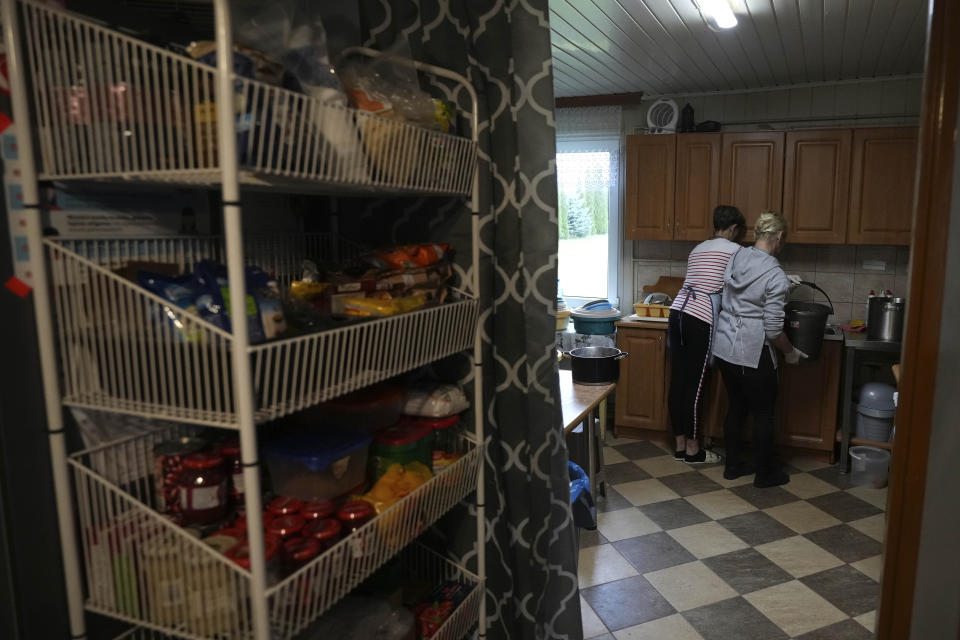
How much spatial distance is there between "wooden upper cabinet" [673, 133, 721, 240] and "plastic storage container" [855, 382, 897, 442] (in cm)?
128

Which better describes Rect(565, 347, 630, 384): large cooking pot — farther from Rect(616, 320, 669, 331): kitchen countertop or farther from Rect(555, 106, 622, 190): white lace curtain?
Rect(555, 106, 622, 190): white lace curtain

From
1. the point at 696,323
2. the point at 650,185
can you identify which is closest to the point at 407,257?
the point at 696,323

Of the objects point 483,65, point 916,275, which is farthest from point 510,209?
point 916,275

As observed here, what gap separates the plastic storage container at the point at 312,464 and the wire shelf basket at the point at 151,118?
18.0 inches

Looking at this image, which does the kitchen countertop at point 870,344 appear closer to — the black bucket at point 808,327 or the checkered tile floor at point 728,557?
the black bucket at point 808,327

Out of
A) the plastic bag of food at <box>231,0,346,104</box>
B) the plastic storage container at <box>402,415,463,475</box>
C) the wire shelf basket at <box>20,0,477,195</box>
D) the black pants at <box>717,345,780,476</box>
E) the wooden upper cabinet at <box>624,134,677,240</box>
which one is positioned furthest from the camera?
the wooden upper cabinet at <box>624,134,677,240</box>

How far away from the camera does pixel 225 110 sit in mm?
821

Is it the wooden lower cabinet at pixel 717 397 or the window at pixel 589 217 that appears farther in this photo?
the window at pixel 589 217

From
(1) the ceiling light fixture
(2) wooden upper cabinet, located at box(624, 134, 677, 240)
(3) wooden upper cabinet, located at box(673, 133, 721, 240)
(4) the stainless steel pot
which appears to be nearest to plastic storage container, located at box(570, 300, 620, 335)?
(2) wooden upper cabinet, located at box(624, 134, 677, 240)

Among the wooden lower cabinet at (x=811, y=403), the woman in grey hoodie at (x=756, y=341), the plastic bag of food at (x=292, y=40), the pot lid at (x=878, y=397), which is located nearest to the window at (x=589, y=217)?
the woman in grey hoodie at (x=756, y=341)

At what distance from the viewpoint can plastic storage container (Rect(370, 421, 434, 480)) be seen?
4.33 feet

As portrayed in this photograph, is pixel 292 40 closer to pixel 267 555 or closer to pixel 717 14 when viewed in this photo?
pixel 267 555

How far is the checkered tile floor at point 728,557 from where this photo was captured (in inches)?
92.0

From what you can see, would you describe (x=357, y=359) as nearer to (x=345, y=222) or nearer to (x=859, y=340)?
(x=345, y=222)
